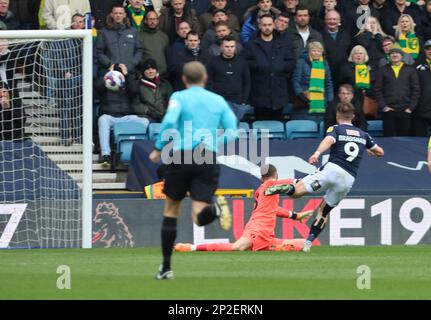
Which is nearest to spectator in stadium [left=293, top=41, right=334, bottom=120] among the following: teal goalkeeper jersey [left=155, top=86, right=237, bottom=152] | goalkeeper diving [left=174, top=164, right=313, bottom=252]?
goalkeeper diving [left=174, top=164, right=313, bottom=252]

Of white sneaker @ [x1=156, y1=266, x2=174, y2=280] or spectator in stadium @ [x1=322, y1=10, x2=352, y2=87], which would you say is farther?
spectator in stadium @ [x1=322, y1=10, x2=352, y2=87]

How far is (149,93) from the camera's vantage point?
21.3 m

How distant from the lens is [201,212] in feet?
37.6

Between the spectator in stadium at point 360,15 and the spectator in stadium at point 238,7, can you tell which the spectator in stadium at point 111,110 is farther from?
the spectator in stadium at point 360,15

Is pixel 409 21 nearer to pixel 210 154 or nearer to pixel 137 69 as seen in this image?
pixel 137 69

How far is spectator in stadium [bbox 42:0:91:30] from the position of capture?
21172mm

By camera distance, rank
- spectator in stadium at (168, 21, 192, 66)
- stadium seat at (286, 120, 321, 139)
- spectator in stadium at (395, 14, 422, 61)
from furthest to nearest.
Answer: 1. spectator in stadium at (395, 14, 422, 61)
2. stadium seat at (286, 120, 321, 139)
3. spectator in stadium at (168, 21, 192, 66)

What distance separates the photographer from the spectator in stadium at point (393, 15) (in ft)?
76.1

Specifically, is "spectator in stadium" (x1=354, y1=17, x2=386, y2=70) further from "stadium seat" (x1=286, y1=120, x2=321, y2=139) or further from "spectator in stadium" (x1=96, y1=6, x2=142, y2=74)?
"spectator in stadium" (x1=96, y1=6, x2=142, y2=74)

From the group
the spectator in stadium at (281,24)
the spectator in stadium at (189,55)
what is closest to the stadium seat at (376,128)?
the spectator in stadium at (281,24)

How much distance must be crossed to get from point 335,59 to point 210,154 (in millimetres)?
10888

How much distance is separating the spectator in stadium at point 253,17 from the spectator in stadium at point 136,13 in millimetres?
1864

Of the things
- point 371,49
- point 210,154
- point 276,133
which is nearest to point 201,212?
point 210,154

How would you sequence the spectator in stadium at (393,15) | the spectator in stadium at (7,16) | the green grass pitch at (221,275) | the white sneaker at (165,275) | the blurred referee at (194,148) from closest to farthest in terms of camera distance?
the green grass pitch at (221,275) → the blurred referee at (194,148) → the white sneaker at (165,275) → the spectator in stadium at (7,16) → the spectator in stadium at (393,15)
